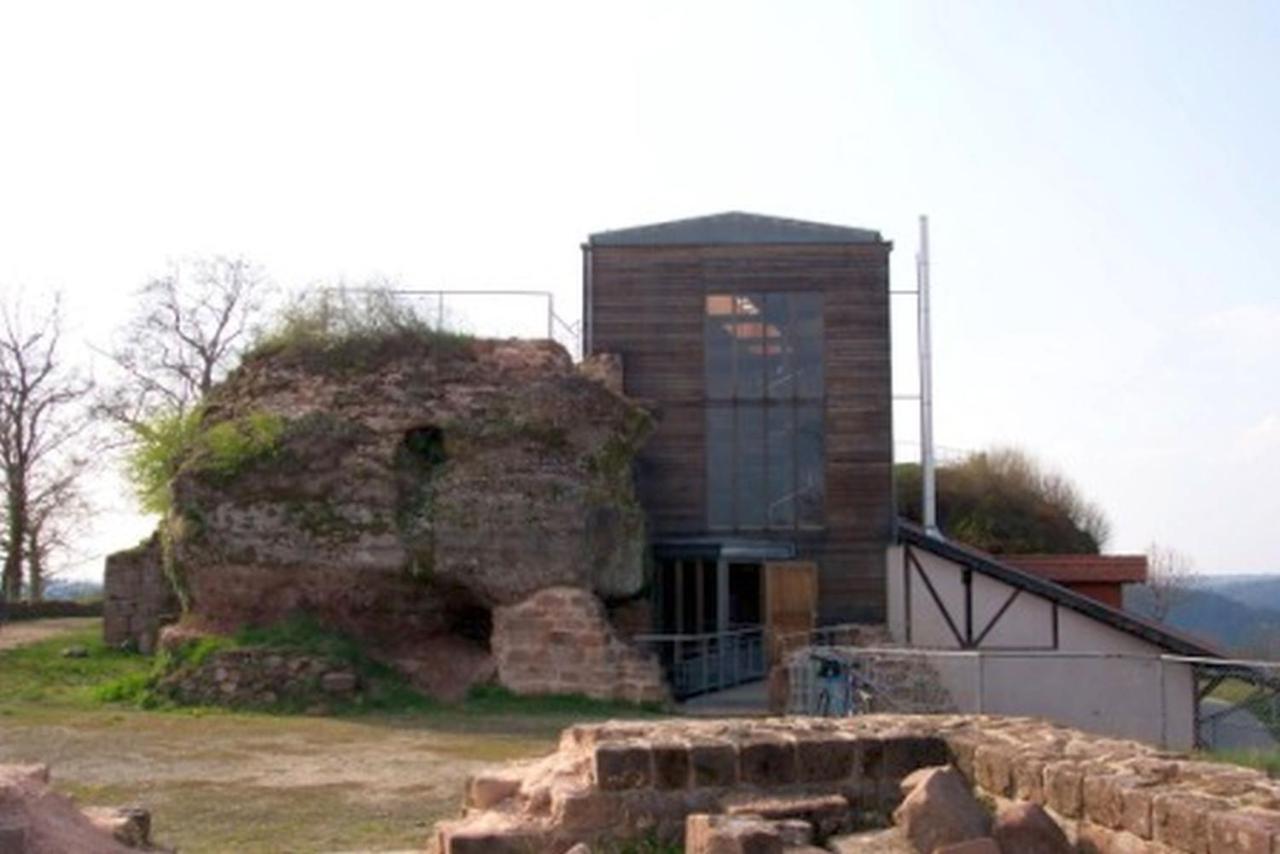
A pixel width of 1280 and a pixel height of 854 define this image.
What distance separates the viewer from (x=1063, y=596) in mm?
22922

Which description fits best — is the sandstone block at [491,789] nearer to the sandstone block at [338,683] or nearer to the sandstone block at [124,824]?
the sandstone block at [124,824]

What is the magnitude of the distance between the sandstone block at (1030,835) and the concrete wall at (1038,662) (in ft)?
36.1

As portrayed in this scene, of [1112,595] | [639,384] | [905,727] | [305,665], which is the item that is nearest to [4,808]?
[905,727]

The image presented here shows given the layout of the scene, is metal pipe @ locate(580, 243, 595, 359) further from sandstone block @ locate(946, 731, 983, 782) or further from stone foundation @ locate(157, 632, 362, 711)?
sandstone block @ locate(946, 731, 983, 782)

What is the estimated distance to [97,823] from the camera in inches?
293

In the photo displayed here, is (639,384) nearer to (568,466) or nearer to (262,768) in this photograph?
(568,466)

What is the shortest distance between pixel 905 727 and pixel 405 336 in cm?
1397

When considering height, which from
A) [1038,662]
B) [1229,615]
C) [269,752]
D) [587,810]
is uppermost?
[587,810]

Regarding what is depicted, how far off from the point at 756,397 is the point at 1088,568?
6388mm

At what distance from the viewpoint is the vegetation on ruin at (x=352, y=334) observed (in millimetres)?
20844

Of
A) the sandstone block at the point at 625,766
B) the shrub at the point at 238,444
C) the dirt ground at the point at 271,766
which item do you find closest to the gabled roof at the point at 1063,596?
the dirt ground at the point at 271,766

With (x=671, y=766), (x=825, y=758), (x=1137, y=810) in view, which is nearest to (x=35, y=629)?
(x=671, y=766)

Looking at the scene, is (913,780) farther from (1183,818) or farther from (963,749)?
(1183,818)

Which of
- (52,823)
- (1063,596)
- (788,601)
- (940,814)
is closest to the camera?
(940,814)
